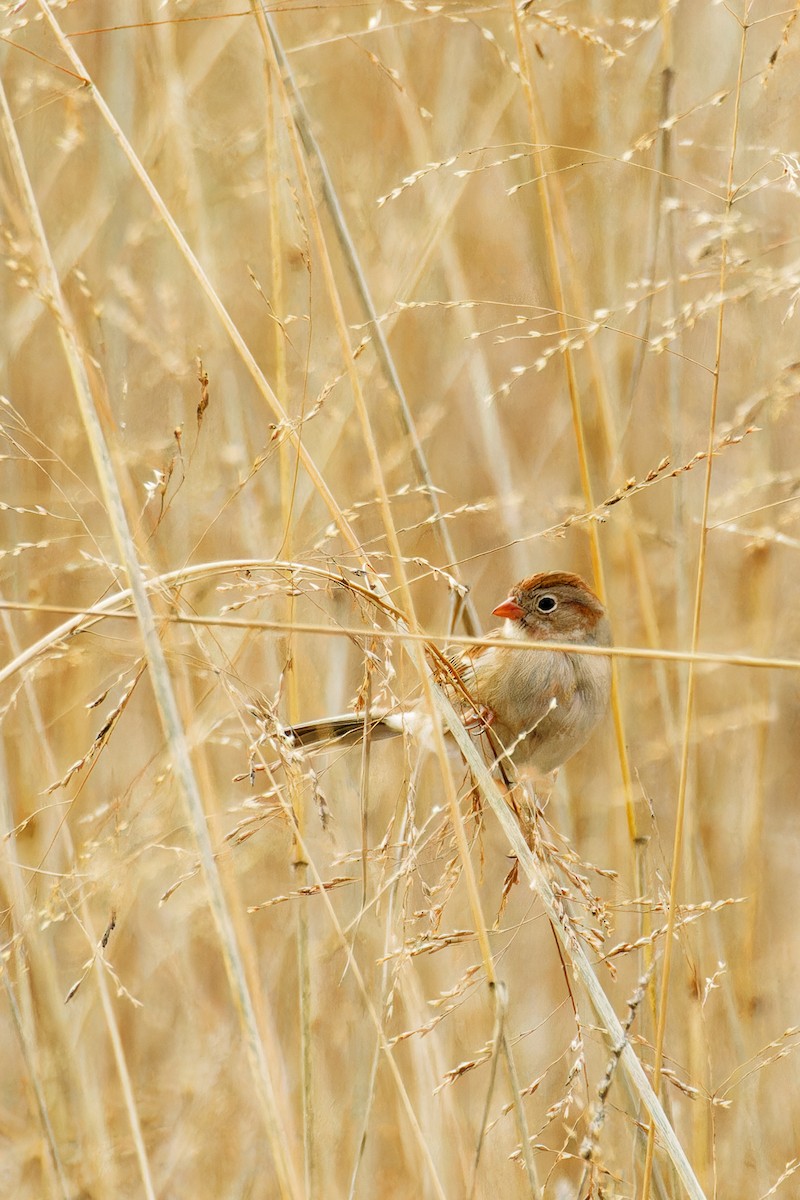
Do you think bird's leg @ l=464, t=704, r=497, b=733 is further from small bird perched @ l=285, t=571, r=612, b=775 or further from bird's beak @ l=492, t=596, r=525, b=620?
bird's beak @ l=492, t=596, r=525, b=620

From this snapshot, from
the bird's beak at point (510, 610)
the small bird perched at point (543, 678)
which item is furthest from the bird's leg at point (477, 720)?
the bird's beak at point (510, 610)

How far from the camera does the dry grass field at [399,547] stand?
5.25 ft

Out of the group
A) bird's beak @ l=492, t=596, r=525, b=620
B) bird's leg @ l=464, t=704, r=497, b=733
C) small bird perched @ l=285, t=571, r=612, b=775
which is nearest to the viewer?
bird's leg @ l=464, t=704, r=497, b=733

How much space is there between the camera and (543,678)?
7.32 feet

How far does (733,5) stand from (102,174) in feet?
4.74

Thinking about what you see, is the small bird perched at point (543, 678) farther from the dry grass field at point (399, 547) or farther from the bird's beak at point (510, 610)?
the dry grass field at point (399, 547)

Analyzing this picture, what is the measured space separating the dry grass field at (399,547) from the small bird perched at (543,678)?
0.13 meters

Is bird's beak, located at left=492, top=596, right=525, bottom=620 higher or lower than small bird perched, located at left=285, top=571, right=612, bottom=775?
higher

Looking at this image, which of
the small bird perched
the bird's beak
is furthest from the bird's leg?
the bird's beak

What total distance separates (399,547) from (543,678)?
1.87 feet

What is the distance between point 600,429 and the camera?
2.53m

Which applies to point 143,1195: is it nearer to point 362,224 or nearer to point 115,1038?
point 115,1038

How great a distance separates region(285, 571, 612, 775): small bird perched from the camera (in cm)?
218

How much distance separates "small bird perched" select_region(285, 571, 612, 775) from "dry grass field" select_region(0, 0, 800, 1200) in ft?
0.41
